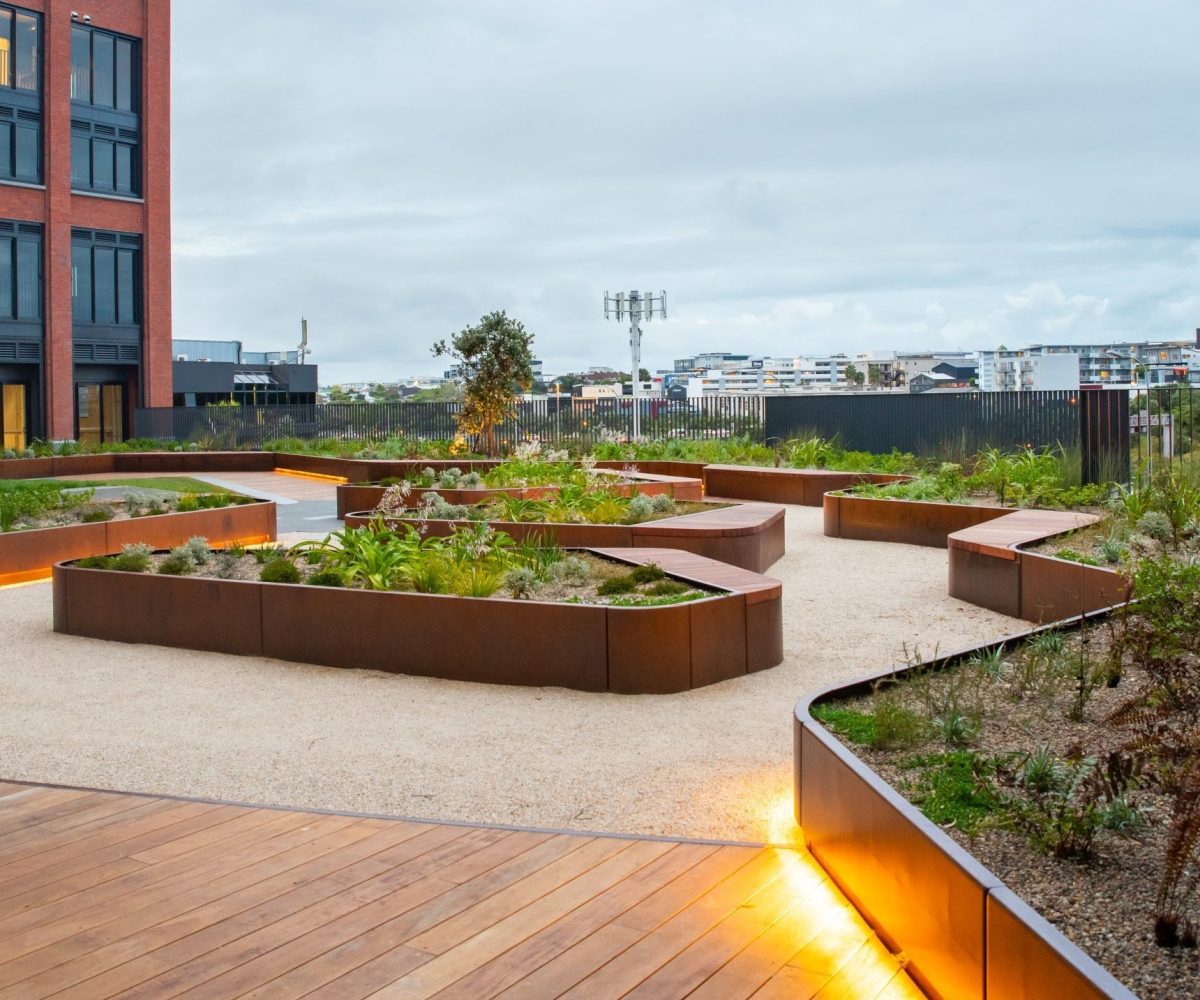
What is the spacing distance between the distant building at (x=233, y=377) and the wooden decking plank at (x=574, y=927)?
150 feet

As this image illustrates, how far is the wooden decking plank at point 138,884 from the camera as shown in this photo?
12.4ft

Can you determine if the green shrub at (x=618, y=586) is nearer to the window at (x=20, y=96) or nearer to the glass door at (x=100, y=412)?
the glass door at (x=100, y=412)

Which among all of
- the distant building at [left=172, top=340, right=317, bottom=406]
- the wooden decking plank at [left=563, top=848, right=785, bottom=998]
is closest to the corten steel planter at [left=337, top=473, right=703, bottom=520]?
the wooden decking plank at [left=563, top=848, right=785, bottom=998]

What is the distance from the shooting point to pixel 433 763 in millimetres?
5871

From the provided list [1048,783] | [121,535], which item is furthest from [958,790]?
[121,535]

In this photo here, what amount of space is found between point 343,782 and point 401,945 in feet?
6.77

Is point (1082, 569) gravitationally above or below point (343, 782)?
above

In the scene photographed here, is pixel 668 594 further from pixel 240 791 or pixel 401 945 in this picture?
pixel 401 945

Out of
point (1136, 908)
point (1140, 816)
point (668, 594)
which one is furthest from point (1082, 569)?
point (1136, 908)

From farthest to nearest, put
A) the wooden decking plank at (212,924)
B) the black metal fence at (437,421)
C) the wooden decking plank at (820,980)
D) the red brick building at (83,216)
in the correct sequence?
1. the red brick building at (83,216)
2. the black metal fence at (437,421)
3. the wooden decking plank at (212,924)
4. the wooden decking plank at (820,980)

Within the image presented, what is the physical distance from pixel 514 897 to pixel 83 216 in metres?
36.4

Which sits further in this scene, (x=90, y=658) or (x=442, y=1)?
(x=442, y=1)

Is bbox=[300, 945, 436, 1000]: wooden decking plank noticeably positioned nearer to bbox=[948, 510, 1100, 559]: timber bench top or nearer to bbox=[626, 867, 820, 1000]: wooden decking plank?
bbox=[626, 867, 820, 1000]: wooden decking plank

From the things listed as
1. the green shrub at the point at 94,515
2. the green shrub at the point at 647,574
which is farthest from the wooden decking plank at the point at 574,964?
the green shrub at the point at 94,515
